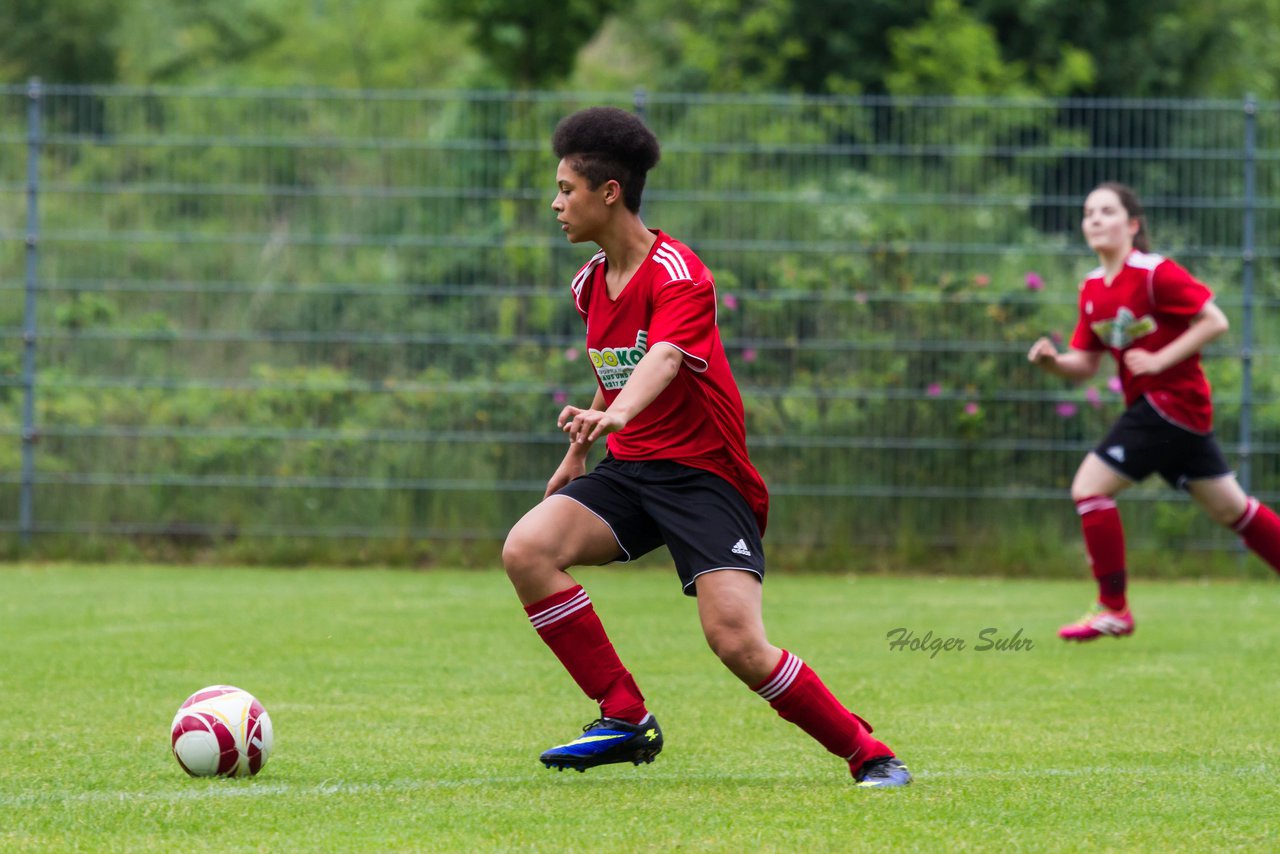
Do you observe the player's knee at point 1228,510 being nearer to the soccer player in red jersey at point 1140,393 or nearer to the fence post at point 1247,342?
the soccer player in red jersey at point 1140,393

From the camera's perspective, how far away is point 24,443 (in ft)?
36.8

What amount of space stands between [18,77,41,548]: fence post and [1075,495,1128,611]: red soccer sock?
6921 mm

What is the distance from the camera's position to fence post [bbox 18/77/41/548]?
11.1 metres

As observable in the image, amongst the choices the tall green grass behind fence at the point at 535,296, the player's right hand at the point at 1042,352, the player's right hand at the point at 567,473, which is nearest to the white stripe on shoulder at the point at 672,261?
the player's right hand at the point at 567,473

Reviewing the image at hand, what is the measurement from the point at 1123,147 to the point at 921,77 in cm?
1228

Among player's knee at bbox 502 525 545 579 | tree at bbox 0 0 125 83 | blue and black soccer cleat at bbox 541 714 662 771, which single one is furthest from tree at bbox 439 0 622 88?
tree at bbox 0 0 125 83

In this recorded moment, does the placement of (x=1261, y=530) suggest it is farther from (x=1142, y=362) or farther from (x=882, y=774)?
(x=882, y=774)

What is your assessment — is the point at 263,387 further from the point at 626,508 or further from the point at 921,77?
the point at 921,77

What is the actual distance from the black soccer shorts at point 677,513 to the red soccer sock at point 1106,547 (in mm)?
3794

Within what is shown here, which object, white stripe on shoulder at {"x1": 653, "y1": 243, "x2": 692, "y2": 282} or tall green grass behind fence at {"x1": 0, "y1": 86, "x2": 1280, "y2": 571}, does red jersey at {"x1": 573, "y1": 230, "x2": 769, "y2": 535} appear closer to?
white stripe on shoulder at {"x1": 653, "y1": 243, "x2": 692, "y2": 282}

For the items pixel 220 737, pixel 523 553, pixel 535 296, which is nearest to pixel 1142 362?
pixel 523 553

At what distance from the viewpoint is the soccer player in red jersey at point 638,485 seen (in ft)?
14.7

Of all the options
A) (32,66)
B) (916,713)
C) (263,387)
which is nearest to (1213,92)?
(263,387)

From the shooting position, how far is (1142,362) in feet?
25.8
